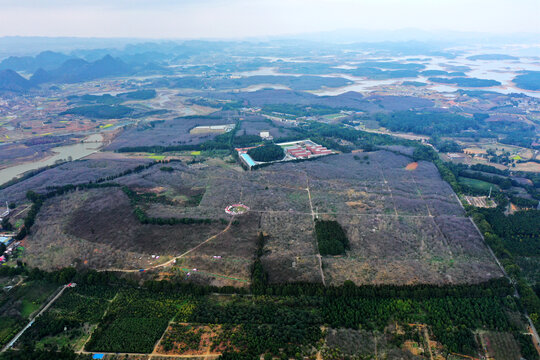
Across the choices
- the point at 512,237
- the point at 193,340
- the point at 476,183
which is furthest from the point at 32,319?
the point at 476,183

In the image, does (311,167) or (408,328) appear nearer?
(408,328)

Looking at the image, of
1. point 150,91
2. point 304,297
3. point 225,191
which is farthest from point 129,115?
point 304,297

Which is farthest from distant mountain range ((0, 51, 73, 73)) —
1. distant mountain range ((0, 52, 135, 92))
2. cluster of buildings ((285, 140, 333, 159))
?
cluster of buildings ((285, 140, 333, 159))

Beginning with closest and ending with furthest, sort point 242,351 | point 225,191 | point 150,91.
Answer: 1. point 242,351
2. point 225,191
3. point 150,91

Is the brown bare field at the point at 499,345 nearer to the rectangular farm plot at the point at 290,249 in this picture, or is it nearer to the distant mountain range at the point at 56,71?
the rectangular farm plot at the point at 290,249

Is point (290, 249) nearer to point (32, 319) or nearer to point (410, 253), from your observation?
point (410, 253)

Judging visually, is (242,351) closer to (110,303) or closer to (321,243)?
(110,303)

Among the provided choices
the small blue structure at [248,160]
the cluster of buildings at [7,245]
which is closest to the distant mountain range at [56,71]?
the small blue structure at [248,160]

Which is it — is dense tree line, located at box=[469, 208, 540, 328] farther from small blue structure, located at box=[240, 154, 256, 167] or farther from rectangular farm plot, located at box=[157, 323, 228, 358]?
small blue structure, located at box=[240, 154, 256, 167]
